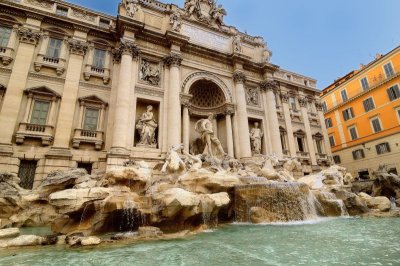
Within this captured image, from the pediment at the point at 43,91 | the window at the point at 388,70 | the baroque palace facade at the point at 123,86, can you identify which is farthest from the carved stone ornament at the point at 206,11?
the window at the point at 388,70

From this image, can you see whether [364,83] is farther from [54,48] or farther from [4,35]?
[4,35]

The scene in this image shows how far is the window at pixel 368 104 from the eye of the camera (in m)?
23.8

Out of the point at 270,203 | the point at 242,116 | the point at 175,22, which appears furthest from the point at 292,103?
the point at 270,203

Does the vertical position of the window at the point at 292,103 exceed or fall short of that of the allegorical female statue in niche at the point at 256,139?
it exceeds it

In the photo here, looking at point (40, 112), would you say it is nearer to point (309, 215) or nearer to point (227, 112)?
point (227, 112)

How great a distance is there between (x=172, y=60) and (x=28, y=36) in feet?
28.0

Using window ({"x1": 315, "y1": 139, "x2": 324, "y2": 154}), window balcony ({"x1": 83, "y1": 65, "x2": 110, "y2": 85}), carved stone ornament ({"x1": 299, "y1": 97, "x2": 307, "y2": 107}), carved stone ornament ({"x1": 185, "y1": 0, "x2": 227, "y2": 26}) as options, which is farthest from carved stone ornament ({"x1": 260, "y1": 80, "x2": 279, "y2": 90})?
window balcony ({"x1": 83, "y1": 65, "x2": 110, "y2": 85})

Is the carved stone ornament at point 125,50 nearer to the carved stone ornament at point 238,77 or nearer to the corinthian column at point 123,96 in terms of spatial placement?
the corinthian column at point 123,96

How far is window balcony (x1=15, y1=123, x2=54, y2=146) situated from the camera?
1130 cm

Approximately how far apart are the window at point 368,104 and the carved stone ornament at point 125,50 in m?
24.4

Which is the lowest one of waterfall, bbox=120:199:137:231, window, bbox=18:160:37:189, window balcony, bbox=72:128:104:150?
waterfall, bbox=120:199:137:231

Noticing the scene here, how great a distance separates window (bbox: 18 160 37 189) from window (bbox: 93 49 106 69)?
273 inches

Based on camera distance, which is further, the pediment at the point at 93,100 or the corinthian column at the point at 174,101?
the corinthian column at the point at 174,101

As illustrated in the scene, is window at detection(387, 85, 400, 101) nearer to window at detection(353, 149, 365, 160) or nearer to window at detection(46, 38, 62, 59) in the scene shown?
window at detection(353, 149, 365, 160)
